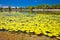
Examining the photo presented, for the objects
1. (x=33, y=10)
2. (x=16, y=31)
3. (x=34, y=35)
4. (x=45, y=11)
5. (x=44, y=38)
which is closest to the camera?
(x=44, y=38)

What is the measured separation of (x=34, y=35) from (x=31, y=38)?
0.09m

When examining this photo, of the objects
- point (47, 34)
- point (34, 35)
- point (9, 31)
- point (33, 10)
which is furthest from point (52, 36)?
point (33, 10)

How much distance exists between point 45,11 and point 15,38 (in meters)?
2.49

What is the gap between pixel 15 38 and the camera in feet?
4.72

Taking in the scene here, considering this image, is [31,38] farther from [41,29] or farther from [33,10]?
[33,10]

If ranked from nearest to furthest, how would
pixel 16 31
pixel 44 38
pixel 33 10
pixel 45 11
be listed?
pixel 44 38, pixel 16 31, pixel 45 11, pixel 33 10

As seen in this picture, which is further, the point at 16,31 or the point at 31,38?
the point at 16,31

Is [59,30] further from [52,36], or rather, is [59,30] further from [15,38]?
[15,38]

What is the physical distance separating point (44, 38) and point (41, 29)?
211 mm

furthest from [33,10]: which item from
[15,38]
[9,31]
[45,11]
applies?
[15,38]

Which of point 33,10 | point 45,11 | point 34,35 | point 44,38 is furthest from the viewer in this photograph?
point 33,10

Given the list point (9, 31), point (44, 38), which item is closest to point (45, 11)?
point (9, 31)

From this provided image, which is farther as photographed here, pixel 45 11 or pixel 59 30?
pixel 45 11

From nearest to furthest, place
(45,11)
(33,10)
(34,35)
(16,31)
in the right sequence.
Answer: (34,35), (16,31), (45,11), (33,10)
